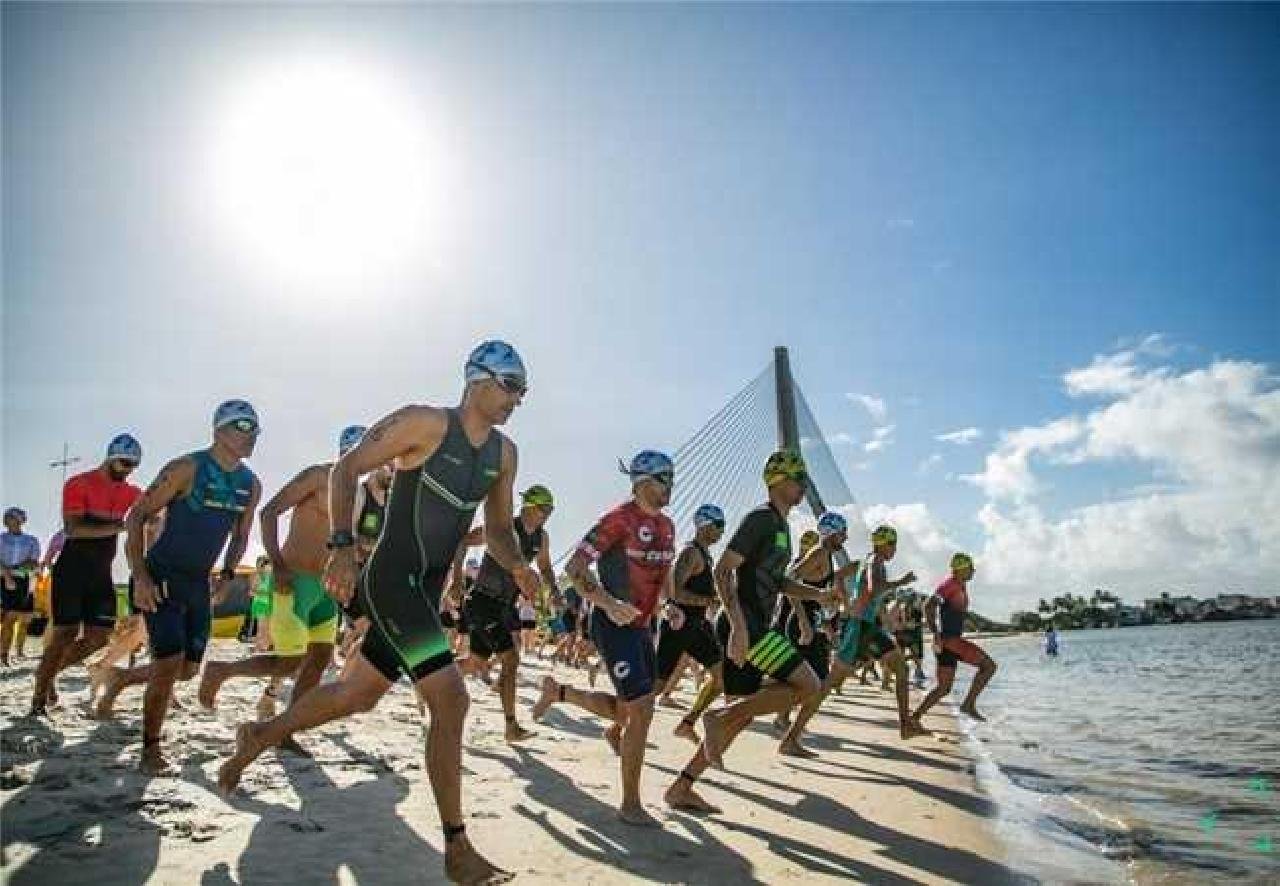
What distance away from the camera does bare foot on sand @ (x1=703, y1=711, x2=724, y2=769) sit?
481 cm

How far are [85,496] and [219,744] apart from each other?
2.63 meters

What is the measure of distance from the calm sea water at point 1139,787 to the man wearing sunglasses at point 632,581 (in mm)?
2075

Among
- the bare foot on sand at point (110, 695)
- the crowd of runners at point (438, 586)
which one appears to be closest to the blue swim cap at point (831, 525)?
the crowd of runners at point (438, 586)

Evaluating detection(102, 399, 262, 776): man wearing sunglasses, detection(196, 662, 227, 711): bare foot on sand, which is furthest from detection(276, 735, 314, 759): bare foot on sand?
detection(196, 662, 227, 711): bare foot on sand

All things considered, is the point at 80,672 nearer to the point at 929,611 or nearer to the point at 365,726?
the point at 365,726

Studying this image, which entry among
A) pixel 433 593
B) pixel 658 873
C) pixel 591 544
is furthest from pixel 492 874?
pixel 591 544

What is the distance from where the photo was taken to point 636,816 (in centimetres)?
429

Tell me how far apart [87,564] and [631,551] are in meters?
4.63

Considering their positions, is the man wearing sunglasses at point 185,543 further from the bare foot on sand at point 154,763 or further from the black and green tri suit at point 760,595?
the black and green tri suit at point 760,595

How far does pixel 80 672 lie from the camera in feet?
35.4

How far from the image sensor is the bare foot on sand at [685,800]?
4.66 metres

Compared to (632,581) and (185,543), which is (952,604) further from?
(185,543)

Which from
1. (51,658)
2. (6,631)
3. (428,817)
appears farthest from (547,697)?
(6,631)

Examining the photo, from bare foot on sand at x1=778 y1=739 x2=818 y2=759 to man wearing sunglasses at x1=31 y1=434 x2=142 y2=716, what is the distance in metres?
5.69
